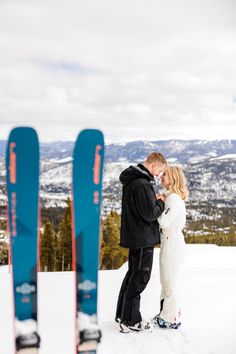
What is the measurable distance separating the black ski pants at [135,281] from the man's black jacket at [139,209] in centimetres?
8

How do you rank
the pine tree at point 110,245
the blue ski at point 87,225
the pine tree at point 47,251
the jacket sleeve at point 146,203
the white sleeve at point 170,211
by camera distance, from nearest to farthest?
the blue ski at point 87,225 → the jacket sleeve at point 146,203 → the white sleeve at point 170,211 → the pine tree at point 47,251 → the pine tree at point 110,245

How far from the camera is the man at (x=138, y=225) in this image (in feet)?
9.72

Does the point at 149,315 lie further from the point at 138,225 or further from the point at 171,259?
the point at 138,225

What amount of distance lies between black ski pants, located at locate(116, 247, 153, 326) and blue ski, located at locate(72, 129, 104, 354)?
50cm

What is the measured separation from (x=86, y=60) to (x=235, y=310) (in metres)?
141

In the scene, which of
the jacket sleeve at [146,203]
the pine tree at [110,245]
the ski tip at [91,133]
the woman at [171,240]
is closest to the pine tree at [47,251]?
the pine tree at [110,245]

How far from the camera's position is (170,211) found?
3057 millimetres

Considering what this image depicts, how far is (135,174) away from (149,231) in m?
0.37

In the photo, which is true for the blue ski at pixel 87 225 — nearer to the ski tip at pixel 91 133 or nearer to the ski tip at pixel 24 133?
the ski tip at pixel 91 133

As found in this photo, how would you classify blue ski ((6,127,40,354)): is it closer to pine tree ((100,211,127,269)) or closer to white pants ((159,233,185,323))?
white pants ((159,233,185,323))

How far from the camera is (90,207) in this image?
2574 millimetres

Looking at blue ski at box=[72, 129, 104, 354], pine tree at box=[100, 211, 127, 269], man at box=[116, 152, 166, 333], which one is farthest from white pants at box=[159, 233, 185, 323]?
pine tree at box=[100, 211, 127, 269]

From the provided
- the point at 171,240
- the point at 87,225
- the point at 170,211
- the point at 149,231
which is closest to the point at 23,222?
the point at 87,225

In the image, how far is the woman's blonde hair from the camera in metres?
3.09
